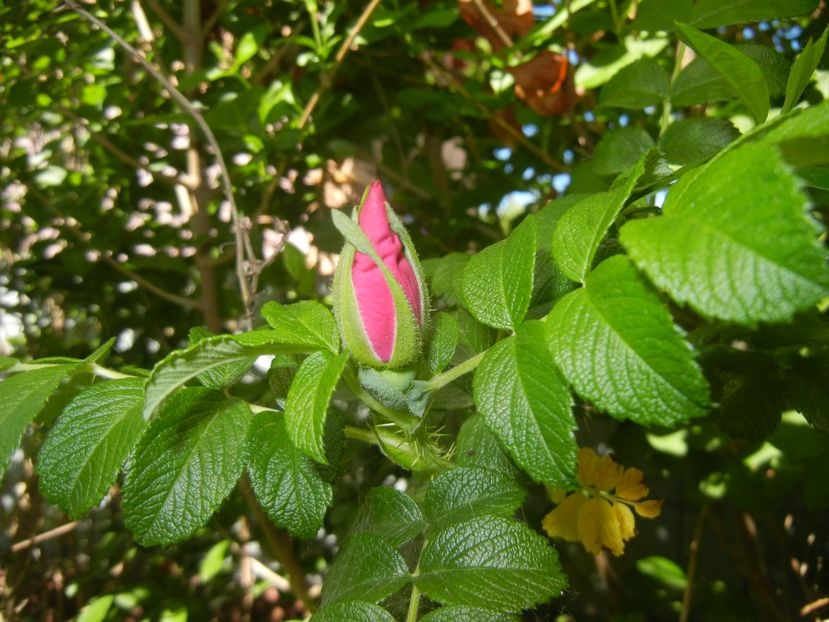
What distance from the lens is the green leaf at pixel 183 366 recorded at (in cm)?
32

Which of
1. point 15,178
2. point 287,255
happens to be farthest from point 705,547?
point 15,178

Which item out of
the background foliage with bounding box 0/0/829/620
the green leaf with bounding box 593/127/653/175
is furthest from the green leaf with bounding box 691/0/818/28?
the green leaf with bounding box 593/127/653/175

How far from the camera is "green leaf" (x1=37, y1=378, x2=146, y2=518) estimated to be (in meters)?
0.39

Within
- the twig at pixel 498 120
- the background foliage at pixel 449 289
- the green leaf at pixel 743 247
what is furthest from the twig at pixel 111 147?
the green leaf at pixel 743 247

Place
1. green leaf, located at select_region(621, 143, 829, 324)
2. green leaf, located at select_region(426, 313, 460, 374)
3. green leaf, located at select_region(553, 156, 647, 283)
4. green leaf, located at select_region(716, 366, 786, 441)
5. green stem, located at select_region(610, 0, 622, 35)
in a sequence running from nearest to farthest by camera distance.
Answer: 1. green leaf, located at select_region(621, 143, 829, 324)
2. green leaf, located at select_region(553, 156, 647, 283)
3. green leaf, located at select_region(426, 313, 460, 374)
4. green leaf, located at select_region(716, 366, 786, 441)
5. green stem, located at select_region(610, 0, 622, 35)

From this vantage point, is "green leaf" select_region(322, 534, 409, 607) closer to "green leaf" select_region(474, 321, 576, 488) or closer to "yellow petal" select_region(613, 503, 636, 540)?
"green leaf" select_region(474, 321, 576, 488)

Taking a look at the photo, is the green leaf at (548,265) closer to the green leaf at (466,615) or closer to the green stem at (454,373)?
the green stem at (454,373)

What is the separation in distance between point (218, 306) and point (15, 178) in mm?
441

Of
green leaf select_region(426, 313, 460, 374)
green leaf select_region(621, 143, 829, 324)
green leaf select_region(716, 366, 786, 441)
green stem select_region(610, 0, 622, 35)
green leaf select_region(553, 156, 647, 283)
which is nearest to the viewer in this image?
green leaf select_region(621, 143, 829, 324)

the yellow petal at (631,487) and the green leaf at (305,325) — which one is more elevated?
the green leaf at (305,325)

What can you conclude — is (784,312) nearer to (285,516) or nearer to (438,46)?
(285,516)

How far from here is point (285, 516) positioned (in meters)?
0.40

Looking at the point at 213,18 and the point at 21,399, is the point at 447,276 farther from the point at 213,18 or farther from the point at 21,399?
the point at 213,18

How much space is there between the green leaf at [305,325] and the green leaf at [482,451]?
5.3 inches
